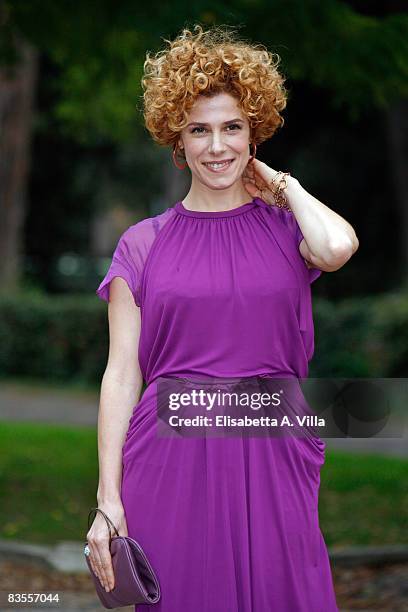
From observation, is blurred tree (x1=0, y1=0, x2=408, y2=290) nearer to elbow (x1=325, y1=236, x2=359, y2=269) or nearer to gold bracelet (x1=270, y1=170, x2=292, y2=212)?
gold bracelet (x1=270, y1=170, x2=292, y2=212)

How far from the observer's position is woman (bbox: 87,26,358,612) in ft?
9.65

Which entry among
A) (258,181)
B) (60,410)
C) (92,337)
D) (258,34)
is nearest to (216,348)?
(258,181)

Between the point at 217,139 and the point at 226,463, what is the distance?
89cm

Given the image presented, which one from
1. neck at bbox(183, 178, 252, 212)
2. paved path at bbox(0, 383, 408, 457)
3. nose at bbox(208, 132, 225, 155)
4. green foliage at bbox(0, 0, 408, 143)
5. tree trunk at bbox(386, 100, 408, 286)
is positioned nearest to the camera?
nose at bbox(208, 132, 225, 155)

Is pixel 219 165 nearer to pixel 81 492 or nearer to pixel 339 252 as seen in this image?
pixel 339 252

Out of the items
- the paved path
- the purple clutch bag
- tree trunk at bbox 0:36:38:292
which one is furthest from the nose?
tree trunk at bbox 0:36:38:292

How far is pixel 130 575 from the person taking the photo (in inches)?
115

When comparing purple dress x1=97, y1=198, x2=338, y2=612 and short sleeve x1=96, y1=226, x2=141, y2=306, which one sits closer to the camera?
purple dress x1=97, y1=198, x2=338, y2=612

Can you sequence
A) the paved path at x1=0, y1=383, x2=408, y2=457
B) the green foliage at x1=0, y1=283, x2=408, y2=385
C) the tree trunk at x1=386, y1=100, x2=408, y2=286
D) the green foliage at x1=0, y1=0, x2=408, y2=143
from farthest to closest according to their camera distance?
the tree trunk at x1=386, y1=100, x2=408, y2=286, the green foliage at x1=0, y1=283, x2=408, y2=385, the paved path at x1=0, y1=383, x2=408, y2=457, the green foliage at x1=0, y1=0, x2=408, y2=143

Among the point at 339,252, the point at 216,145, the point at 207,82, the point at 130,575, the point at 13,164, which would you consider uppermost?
the point at 13,164

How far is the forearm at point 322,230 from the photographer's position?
2951 mm

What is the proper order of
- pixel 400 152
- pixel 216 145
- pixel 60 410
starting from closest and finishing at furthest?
pixel 216 145, pixel 60 410, pixel 400 152

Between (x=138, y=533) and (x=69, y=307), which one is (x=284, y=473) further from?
(x=69, y=307)

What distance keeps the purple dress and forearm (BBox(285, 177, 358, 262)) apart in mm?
93
